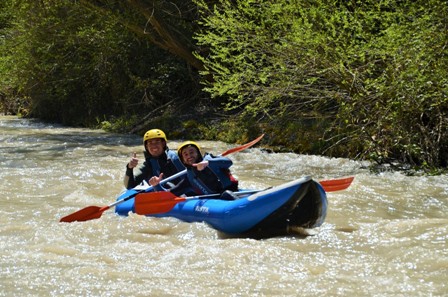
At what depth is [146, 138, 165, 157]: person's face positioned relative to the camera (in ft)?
21.9

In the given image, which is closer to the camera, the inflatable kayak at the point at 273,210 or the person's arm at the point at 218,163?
the inflatable kayak at the point at 273,210

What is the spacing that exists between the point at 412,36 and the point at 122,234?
399 cm

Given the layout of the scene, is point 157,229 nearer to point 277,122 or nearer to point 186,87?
point 277,122

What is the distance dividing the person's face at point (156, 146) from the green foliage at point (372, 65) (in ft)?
7.07

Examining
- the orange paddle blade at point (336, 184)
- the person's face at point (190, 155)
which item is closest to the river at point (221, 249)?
the orange paddle blade at point (336, 184)

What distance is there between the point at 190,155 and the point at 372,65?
282cm

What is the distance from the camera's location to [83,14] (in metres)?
14.8

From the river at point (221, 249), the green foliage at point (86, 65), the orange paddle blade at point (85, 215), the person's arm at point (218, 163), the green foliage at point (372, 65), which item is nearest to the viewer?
the river at point (221, 249)

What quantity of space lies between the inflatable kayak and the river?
13 centimetres

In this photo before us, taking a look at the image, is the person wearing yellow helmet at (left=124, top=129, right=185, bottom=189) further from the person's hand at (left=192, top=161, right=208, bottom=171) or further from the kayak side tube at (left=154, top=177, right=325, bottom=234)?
the kayak side tube at (left=154, top=177, right=325, bottom=234)

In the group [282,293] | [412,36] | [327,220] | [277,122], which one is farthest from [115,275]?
[277,122]

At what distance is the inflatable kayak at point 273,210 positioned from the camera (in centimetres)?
506

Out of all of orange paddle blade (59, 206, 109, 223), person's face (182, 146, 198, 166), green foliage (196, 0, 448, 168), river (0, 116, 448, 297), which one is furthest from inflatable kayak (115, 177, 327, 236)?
green foliage (196, 0, 448, 168)

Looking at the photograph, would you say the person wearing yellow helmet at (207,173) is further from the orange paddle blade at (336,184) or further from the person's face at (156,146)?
the orange paddle blade at (336,184)
